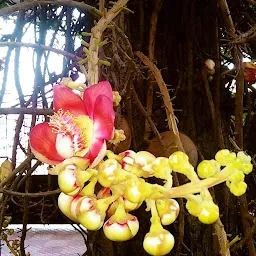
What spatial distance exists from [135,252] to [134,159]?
69 centimetres

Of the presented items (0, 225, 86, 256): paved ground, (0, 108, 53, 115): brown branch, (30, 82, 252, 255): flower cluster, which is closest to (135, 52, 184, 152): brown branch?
(0, 108, 53, 115): brown branch

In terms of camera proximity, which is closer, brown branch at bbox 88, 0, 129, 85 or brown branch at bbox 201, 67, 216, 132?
brown branch at bbox 88, 0, 129, 85

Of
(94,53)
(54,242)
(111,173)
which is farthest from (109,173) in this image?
(54,242)

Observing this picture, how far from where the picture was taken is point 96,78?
34 cm

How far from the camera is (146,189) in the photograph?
25 cm

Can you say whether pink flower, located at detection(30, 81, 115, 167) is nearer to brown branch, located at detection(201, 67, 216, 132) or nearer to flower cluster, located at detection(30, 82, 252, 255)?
flower cluster, located at detection(30, 82, 252, 255)

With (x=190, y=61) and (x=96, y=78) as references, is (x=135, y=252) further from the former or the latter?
(x=96, y=78)

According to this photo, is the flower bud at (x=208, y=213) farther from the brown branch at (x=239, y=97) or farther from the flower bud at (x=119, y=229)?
the brown branch at (x=239, y=97)

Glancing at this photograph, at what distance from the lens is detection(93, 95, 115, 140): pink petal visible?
0.99 ft

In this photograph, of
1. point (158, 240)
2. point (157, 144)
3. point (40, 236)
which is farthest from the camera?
point (40, 236)

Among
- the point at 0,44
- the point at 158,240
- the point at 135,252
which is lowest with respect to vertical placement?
the point at 135,252

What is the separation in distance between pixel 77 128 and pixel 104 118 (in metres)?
0.03

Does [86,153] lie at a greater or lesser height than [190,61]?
lesser

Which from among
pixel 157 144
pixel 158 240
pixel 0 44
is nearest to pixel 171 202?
pixel 158 240
